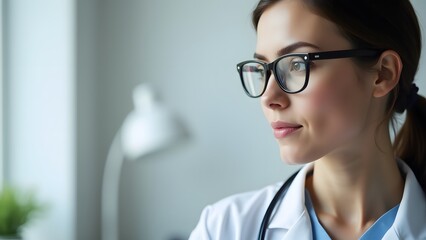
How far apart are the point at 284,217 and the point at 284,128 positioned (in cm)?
24

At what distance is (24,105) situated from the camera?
1.49 meters

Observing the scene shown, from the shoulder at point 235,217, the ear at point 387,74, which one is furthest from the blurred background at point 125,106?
the ear at point 387,74

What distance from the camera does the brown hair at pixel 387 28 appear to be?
2.66ft

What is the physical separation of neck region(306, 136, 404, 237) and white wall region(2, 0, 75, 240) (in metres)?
0.87

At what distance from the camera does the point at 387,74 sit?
2.84 feet

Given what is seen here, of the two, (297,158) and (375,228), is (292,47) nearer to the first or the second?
(297,158)

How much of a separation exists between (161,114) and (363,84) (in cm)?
62

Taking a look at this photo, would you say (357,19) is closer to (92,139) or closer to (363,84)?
(363,84)

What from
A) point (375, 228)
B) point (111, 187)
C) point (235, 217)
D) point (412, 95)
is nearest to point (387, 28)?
point (412, 95)

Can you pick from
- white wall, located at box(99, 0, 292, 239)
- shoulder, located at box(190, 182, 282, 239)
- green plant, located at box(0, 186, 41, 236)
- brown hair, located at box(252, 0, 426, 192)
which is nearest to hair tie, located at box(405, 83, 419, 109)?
brown hair, located at box(252, 0, 426, 192)

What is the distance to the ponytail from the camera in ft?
3.36

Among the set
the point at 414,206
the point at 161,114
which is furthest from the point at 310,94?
the point at 161,114

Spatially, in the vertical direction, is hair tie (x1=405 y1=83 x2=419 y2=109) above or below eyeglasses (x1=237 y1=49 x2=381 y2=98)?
below

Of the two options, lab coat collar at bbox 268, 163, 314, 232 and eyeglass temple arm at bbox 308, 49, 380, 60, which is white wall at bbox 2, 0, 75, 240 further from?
eyeglass temple arm at bbox 308, 49, 380, 60
